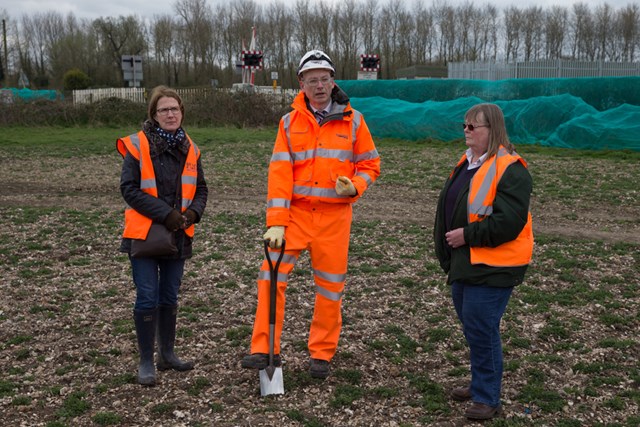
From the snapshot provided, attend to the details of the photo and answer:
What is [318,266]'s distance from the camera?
4766 mm

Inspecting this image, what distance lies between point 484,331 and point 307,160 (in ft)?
5.26

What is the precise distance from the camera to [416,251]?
829cm

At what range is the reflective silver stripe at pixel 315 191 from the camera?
4648 millimetres

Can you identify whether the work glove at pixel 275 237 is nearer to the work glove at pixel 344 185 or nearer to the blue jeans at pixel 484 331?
the work glove at pixel 344 185

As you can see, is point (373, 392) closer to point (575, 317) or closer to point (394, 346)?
point (394, 346)

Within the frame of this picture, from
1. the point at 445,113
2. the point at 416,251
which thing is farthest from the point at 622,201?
the point at 445,113

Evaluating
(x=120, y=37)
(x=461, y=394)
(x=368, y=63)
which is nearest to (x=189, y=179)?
(x=461, y=394)

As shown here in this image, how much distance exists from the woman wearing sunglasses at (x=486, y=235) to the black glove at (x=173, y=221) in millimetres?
1716

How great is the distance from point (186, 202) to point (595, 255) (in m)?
5.34

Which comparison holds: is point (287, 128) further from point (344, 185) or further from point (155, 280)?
point (155, 280)

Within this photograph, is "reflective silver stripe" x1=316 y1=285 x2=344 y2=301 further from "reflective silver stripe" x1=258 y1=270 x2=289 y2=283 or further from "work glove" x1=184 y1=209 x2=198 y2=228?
"work glove" x1=184 y1=209 x2=198 y2=228

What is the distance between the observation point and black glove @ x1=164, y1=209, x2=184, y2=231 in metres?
4.57

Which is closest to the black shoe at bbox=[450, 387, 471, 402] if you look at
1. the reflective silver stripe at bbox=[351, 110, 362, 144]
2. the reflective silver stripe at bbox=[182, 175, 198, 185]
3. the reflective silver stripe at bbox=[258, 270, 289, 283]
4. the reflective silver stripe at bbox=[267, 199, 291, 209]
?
the reflective silver stripe at bbox=[258, 270, 289, 283]

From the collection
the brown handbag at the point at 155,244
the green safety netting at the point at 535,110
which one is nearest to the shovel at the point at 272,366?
the brown handbag at the point at 155,244
